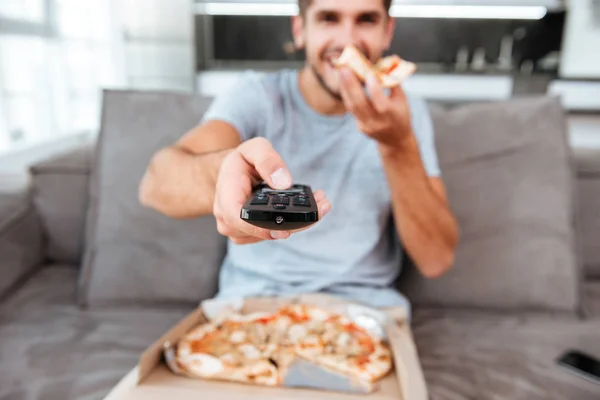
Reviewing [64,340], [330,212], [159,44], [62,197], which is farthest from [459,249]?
[159,44]

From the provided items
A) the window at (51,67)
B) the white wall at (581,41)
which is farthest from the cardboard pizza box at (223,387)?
the white wall at (581,41)

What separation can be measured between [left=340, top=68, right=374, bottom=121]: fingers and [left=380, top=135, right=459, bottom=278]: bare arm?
0.09m

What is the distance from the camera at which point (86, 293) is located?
996mm

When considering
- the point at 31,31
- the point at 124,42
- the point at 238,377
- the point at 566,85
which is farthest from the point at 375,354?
the point at 566,85

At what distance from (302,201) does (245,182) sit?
0.22 feet

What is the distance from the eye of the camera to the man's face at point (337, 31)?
920 mm

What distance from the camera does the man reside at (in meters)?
0.85

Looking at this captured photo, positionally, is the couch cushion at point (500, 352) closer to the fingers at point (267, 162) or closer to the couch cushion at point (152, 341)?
the couch cushion at point (152, 341)

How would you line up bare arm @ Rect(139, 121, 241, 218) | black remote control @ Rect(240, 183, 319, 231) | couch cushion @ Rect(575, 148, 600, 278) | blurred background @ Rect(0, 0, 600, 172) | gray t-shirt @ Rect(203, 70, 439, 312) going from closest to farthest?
black remote control @ Rect(240, 183, 319, 231), bare arm @ Rect(139, 121, 241, 218), gray t-shirt @ Rect(203, 70, 439, 312), couch cushion @ Rect(575, 148, 600, 278), blurred background @ Rect(0, 0, 600, 172)

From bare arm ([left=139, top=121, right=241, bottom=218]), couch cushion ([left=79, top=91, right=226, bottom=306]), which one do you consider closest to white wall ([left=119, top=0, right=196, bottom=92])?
couch cushion ([left=79, top=91, right=226, bottom=306])

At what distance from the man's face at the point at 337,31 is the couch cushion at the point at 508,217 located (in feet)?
0.78

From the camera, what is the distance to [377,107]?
28.5 inches

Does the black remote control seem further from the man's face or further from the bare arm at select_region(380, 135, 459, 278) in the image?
the man's face

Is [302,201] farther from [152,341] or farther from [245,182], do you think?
[152,341]
